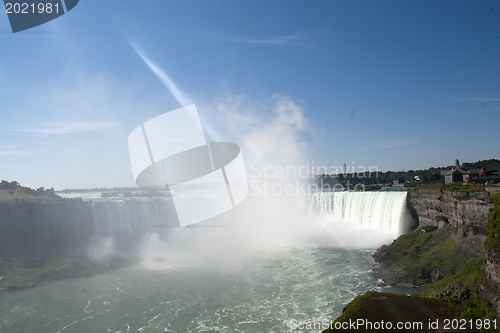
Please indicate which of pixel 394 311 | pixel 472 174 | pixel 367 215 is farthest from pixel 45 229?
pixel 472 174

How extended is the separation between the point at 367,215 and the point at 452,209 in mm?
9060

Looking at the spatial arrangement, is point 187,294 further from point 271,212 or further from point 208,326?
point 271,212

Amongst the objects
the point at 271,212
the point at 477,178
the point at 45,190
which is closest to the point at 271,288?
the point at 271,212

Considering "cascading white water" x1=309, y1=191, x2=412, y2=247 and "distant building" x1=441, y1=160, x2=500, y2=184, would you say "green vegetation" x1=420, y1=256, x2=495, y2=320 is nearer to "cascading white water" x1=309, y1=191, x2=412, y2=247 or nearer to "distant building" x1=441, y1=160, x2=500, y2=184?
"cascading white water" x1=309, y1=191, x2=412, y2=247

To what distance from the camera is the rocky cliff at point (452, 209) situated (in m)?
17.1

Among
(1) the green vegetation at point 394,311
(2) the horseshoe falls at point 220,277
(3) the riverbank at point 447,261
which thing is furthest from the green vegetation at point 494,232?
(2) the horseshoe falls at point 220,277

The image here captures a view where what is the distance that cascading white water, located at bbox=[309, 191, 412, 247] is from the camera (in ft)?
85.6

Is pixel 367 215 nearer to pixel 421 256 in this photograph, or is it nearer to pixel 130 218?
pixel 421 256

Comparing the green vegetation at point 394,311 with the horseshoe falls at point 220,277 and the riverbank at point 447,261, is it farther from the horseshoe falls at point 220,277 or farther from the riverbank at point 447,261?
the horseshoe falls at point 220,277

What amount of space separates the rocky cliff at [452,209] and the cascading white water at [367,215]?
133 centimetres

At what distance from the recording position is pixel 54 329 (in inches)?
566

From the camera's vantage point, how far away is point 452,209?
20062 millimetres

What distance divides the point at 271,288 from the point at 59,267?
656 inches

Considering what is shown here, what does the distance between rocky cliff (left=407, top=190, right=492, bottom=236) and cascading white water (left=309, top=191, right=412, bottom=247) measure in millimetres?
1333
